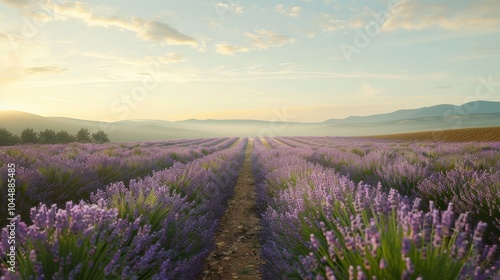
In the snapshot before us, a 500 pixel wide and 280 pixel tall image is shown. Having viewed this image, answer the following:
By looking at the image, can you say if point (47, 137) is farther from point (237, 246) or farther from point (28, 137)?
point (237, 246)

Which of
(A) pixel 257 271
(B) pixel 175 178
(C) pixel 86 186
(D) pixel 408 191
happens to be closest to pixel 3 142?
(C) pixel 86 186

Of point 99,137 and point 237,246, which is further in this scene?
point 99,137

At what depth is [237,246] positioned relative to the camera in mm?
5082

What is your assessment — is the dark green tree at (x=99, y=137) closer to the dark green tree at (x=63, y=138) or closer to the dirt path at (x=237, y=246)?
the dark green tree at (x=63, y=138)

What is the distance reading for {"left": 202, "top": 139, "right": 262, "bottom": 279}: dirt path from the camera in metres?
4.12

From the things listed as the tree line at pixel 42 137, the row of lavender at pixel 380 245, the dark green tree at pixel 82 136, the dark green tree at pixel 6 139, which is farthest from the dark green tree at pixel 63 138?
the row of lavender at pixel 380 245

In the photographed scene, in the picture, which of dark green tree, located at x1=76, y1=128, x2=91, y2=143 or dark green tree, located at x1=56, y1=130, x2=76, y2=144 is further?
dark green tree, located at x1=76, y1=128, x2=91, y2=143

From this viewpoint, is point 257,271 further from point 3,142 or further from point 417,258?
point 3,142

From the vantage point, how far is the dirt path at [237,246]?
4.12 meters

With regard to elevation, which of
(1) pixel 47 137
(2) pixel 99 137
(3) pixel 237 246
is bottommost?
(3) pixel 237 246

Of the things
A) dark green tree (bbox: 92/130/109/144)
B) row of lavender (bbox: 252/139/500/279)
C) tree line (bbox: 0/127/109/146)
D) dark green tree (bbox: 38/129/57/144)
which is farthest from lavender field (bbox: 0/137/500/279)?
dark green tree (bbox: 92/130/109/144)

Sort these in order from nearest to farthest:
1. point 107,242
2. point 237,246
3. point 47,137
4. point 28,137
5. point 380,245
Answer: point 380,245 < point 107,242 < point 237,246 < point 28,137 < point 47,137

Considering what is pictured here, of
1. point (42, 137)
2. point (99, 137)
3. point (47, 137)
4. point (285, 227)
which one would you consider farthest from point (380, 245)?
point (99, 137)

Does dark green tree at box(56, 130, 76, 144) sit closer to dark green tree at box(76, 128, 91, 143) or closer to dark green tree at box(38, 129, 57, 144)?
dark green tree at box(38, 129, 57, 144)
